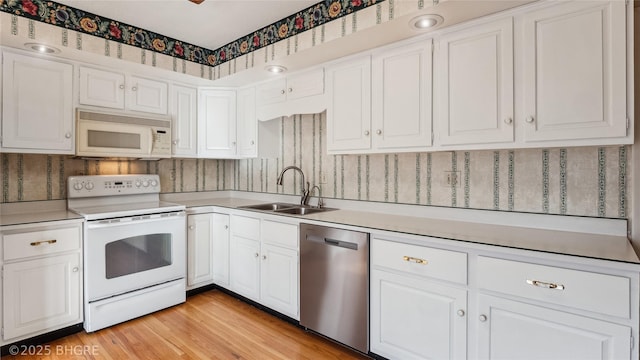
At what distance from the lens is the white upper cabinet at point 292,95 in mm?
2684

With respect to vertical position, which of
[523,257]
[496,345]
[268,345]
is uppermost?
[523,257]

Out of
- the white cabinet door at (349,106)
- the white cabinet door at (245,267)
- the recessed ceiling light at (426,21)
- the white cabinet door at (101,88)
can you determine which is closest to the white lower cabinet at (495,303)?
the white cabinet door at (349,106)

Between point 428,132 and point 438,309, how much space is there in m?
1.08

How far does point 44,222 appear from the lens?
2256mm

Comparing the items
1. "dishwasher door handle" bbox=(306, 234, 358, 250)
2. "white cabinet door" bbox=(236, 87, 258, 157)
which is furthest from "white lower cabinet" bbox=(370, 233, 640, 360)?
"white cabinet door" bbox=(236, 87, 258, 157)

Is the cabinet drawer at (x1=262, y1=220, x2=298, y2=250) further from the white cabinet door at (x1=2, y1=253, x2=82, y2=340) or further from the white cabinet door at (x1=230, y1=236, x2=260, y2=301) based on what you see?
the white cabinet door at (x1=2, y1=253, x2=82, y2=340)

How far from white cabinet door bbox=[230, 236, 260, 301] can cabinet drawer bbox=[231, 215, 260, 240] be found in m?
0.04

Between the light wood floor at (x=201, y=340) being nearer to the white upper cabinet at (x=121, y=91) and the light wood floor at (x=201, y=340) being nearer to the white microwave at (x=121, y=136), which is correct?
the white microwave at (x=121, y=136)

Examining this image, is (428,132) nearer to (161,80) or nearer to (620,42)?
(620,42)

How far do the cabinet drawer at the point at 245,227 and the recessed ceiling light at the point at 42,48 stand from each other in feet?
6.29

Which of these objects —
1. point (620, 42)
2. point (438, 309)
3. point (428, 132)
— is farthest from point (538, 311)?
point (620, 42)

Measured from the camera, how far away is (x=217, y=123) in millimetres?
3504

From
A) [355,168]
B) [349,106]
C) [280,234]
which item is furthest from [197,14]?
[280,234]

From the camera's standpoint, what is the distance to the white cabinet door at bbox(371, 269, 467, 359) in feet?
5.63
